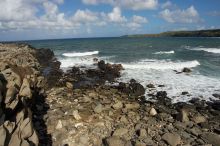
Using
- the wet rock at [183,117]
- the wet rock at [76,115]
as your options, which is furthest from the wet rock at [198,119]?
the wet rock at [76,115]

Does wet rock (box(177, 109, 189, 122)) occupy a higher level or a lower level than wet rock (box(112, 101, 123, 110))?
lower

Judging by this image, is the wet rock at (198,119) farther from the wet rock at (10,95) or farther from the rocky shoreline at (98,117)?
the wet rock at (10,95)

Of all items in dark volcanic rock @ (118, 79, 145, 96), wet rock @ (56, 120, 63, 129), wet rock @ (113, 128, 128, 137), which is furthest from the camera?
dark volcanic rock @ (118, 79, 145, 96)

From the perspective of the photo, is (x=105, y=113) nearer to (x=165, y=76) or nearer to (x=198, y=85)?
(x=198, y=85)

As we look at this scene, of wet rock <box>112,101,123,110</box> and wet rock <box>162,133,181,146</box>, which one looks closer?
wet rock <box>162,133,181,146</box>

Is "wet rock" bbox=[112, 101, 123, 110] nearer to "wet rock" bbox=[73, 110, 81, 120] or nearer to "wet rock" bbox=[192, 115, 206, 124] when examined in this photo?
"wet rock" bbox=[73, 110, 81, 120]

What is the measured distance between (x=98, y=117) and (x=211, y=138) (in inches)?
205

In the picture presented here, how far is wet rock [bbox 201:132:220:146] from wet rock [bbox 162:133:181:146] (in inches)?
48.0

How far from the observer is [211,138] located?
35.6 ft

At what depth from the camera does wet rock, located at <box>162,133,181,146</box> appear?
10398mm

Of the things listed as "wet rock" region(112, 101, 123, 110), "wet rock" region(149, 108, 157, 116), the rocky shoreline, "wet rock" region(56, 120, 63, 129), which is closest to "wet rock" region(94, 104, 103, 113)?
the rocky shoreline

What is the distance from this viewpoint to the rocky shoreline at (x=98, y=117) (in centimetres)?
934

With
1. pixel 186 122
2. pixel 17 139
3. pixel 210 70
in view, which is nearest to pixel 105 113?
pixel 186 122

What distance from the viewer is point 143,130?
11172 millimetres
